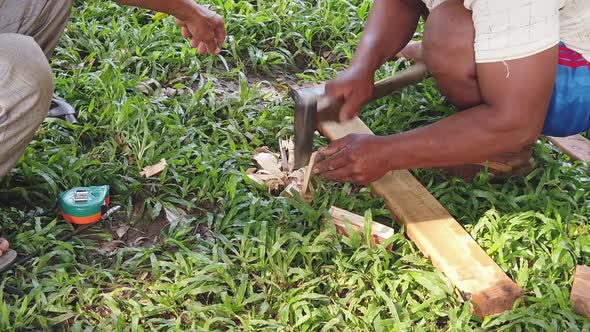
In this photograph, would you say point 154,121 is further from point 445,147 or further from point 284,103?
point 445,147

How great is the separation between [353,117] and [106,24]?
1720 millimetres

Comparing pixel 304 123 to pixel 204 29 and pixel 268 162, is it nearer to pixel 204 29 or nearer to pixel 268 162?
pixel 268 162

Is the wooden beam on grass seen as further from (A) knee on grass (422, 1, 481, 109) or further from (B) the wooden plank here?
(B) the wooden plank

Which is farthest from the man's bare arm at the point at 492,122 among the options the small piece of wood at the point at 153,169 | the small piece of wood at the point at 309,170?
the small piece of wood at the point at 153,169

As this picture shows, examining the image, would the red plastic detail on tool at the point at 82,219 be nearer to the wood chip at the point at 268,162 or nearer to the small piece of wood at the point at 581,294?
the wood chip at the point at 268,162

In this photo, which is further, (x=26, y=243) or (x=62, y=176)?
(x=62, y=176)

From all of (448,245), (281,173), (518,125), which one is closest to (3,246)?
(281,173)

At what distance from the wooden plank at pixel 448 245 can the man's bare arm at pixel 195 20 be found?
102cm

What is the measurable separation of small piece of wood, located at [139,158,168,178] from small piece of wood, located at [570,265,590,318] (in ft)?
5.44

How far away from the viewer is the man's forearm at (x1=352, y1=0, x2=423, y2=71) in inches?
129

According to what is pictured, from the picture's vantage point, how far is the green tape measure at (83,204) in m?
2.93

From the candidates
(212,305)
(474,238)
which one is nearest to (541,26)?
(474,238)

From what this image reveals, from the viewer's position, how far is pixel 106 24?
4.24 metres

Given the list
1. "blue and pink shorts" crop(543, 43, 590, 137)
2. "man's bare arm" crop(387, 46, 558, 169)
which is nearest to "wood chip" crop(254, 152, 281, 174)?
"man's bare arm" crop(387, 46, 558, 169)
